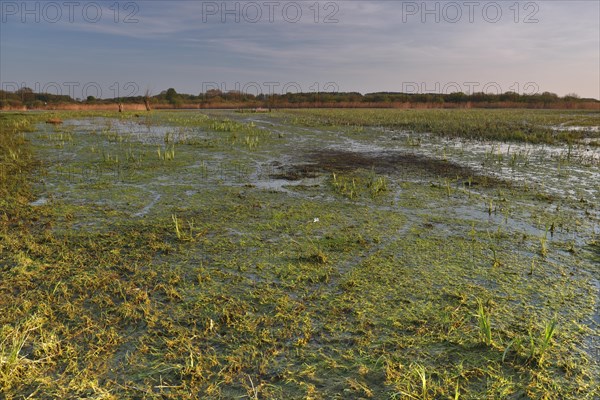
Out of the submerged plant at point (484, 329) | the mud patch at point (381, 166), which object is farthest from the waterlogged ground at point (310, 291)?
the mud patch at point (381, 166)

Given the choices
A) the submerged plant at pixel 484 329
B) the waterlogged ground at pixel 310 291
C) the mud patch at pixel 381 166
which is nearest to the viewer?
the waterlogged ground at pixel 310 291

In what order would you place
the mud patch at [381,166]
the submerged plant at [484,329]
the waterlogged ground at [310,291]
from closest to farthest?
the waterlogged ground at [310,291] → the submerged plant at [484,329] → the mud patch at [381,166]

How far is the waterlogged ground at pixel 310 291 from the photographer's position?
187 centimetres

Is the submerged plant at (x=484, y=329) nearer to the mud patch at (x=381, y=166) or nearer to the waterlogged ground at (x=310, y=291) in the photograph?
the waterlogged ground at (x=310, y=291)

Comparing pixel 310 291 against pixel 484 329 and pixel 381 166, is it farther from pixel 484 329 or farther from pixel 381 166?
pixel 381 166

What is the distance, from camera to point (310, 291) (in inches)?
106

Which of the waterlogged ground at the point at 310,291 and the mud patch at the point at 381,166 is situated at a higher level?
the mud patch at the point at 381,166

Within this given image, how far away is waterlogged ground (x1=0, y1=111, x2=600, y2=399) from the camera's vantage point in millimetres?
1870

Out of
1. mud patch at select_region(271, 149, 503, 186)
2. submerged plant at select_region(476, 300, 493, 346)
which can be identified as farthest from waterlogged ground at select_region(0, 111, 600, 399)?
mud patch at select_region(271, 149, 503, 186)

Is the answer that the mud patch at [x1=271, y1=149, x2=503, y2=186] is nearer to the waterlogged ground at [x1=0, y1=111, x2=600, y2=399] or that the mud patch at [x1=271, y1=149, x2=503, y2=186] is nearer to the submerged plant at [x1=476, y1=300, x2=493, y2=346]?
the waterlogged ground at [x1=0, y1=111, x2=600, y2=399]

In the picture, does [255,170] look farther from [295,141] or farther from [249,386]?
[249,386]

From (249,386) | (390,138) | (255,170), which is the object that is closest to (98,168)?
(255,170)

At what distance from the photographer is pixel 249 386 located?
181 centimetres

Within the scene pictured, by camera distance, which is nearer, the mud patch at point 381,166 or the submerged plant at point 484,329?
the submerged plant at point 484,329
